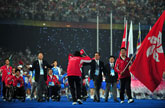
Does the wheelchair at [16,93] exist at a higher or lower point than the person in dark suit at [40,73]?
lower

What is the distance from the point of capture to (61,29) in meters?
29.3

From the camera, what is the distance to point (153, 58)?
8.66 meters

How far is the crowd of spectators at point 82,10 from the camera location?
29.5 metres

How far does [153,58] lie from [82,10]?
22.2 meters

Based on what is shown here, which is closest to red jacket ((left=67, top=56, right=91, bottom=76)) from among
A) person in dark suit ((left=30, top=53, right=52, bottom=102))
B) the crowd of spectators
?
person in dark suit ((left=30, top=53, right=52, bottom=102))

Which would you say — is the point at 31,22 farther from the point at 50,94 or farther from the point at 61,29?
the point at 50,94

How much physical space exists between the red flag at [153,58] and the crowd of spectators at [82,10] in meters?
21.0

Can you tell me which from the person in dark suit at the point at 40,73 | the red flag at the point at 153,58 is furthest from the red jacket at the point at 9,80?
the red flag at the point at 153,58

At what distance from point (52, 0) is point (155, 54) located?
23215 mm

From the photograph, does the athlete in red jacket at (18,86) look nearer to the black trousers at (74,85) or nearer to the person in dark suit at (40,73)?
the person in dark suit at (40,73)

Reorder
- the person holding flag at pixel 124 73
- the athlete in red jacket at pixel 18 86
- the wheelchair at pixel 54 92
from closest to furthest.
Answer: the person holding flag at pixel 124 73
the athlete in red jacket at pixel 18 86
the wheelchair at pixel 54 92

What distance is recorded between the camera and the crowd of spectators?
29531 mm

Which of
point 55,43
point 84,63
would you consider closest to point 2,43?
point 55,43

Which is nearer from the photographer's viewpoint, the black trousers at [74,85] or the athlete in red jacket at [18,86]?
the black trousers at [74,85]
